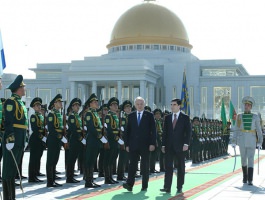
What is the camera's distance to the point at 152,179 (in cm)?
1341

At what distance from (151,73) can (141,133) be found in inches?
1965

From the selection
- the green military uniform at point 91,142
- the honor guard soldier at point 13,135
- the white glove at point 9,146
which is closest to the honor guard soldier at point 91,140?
the green military uniform at point 91,142

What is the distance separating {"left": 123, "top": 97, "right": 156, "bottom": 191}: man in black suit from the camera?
1082 cm

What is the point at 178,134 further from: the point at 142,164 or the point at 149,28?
the point at 149,28

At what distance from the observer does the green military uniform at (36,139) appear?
41.5 feet

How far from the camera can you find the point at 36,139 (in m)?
13.0

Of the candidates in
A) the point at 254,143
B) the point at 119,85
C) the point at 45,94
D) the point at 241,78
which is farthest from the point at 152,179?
the point at 45,94

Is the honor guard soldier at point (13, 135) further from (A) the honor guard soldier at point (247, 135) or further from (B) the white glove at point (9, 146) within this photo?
(A) the honor guard soldier at point (247, 135)

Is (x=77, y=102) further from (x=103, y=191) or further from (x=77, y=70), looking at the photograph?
(x=77, y=70)

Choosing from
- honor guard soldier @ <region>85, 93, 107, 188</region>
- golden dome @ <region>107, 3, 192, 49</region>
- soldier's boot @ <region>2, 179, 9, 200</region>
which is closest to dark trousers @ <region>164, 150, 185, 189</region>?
honor guard soldier @ <region>85, 93, 107, 188</region>

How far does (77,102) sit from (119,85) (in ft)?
154

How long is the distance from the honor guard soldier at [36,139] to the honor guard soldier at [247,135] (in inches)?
176

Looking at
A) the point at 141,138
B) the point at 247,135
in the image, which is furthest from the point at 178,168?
the point at 247,135

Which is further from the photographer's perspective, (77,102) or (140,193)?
(77,102)
